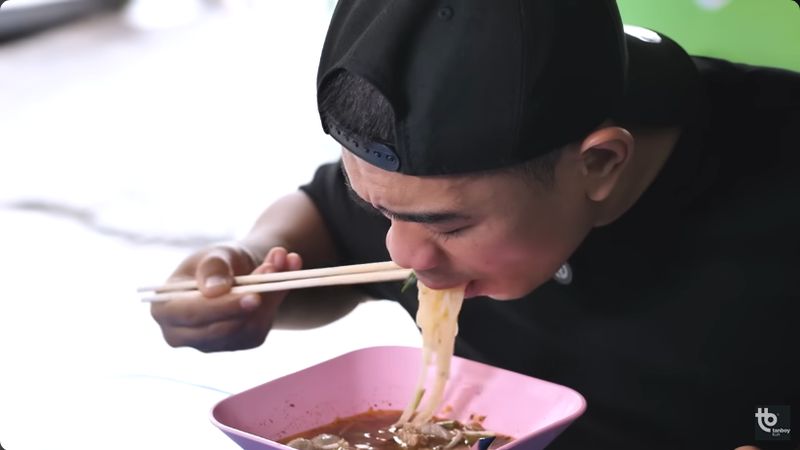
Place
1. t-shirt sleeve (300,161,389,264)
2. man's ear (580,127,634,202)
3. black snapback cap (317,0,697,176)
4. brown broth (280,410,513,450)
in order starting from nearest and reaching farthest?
black snapback cap (317,0,697,176) < man's ear (580,127,634,202) < brown broth (280,410,513,450) < t-shirt sleeve (300,161,389,264)

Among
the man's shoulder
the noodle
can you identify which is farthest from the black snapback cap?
the man's shoulder

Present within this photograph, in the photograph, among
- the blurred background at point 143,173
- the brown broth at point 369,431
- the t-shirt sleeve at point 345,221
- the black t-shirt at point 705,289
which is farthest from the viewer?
Answer: the t-shirt sleeve at point 345,221

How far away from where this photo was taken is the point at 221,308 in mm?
1523

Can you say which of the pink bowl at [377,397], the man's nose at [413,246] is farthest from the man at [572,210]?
the pink bowl at [377,397]

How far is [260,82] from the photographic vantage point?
409 centimetres

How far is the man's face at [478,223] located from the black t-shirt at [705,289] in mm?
208

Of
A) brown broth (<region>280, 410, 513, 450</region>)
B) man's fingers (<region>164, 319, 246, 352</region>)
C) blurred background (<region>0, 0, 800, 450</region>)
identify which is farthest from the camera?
man's fingers (<region>164, 319, 246, 352</region>)

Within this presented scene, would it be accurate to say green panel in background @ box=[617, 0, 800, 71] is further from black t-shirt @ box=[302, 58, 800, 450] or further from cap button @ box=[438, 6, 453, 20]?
cap button @ box=[438, 6, 453, 20]

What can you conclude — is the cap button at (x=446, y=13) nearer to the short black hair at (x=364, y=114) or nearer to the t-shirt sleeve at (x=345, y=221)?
the short black hair at (x=364, y=114)

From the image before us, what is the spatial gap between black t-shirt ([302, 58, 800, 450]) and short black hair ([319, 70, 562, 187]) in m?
0.30

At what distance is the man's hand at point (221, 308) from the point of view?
4.97 feet

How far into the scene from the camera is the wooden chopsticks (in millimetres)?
1351

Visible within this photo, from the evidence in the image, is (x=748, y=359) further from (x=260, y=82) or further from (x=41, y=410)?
(x=260, y=82)

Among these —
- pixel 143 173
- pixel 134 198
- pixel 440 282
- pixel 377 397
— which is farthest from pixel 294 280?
pixel 143 173
